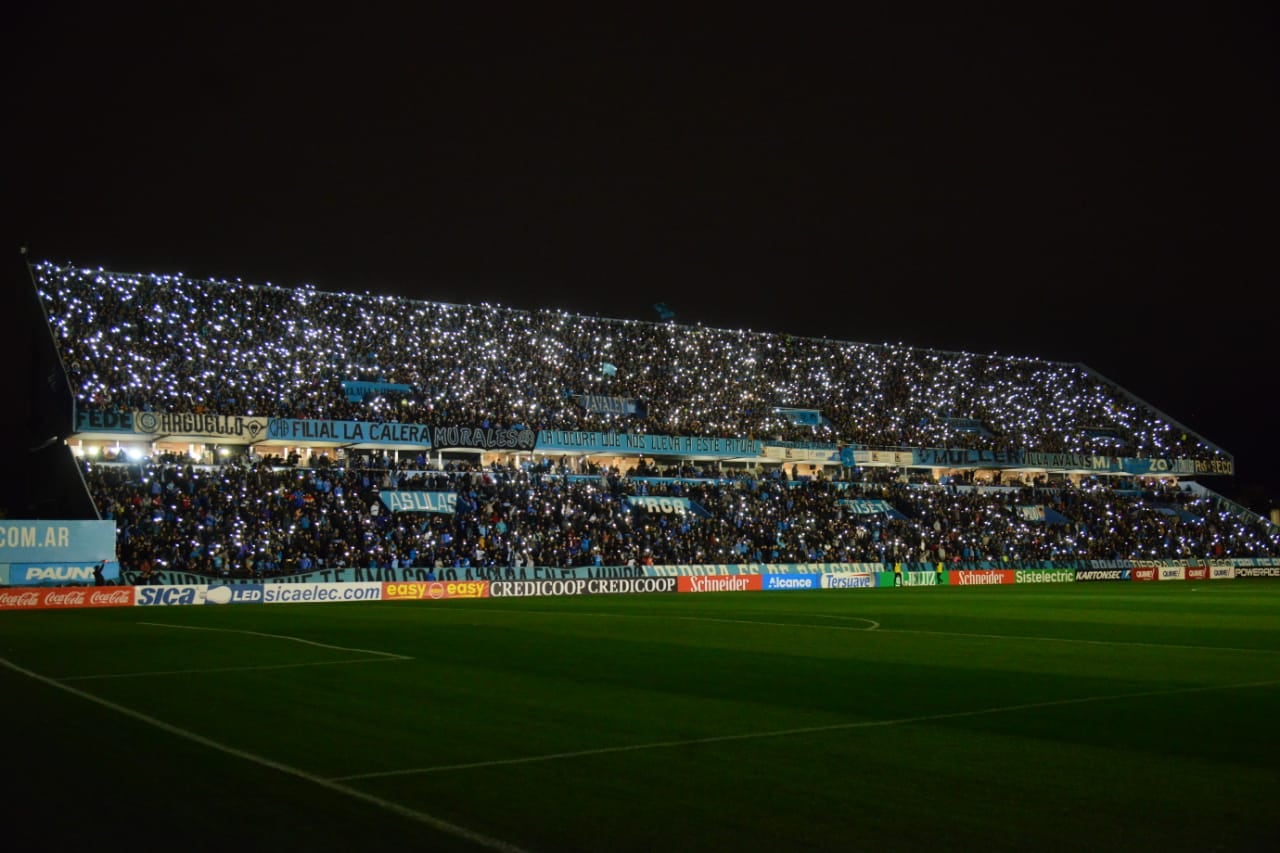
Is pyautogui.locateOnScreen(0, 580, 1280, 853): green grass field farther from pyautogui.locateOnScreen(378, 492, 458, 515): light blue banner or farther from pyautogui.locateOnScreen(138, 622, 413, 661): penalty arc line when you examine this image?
pyautogui.locateOnScreen(378, 492, 458, 515): light blue banner

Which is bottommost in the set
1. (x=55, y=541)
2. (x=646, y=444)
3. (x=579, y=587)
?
(x=579, y=587)

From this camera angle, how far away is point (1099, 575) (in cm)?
5616

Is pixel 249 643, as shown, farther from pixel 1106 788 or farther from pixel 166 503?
pixel 166 503

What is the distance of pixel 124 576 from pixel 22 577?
9.88 ft

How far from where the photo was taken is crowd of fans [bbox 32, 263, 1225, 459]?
51.6 meters

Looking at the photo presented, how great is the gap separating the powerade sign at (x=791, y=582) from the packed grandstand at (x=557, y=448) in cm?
117

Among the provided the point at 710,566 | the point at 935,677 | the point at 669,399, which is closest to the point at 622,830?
the point at 935,677

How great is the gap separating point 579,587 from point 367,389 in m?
17.7

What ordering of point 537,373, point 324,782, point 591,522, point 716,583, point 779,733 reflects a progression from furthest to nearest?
1. point 537,373
2. point 591,522
3. point 716,583
4. point 779,733
5. point 324,782

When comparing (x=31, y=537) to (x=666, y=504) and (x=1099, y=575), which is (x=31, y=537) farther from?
→ (x=1099, y=575)

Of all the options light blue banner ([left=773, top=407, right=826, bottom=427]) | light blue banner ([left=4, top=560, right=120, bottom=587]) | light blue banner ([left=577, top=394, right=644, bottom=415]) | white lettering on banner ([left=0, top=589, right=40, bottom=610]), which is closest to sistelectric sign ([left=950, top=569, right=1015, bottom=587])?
light blue banner ([left=773, top=407, right=826, bottom=427])

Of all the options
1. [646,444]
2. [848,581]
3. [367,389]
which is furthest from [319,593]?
[646,444]

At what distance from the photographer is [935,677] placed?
15164 millimetres

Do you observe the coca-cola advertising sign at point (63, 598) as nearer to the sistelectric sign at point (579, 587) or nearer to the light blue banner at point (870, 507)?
the sistelectric sign at point (579, 587)
